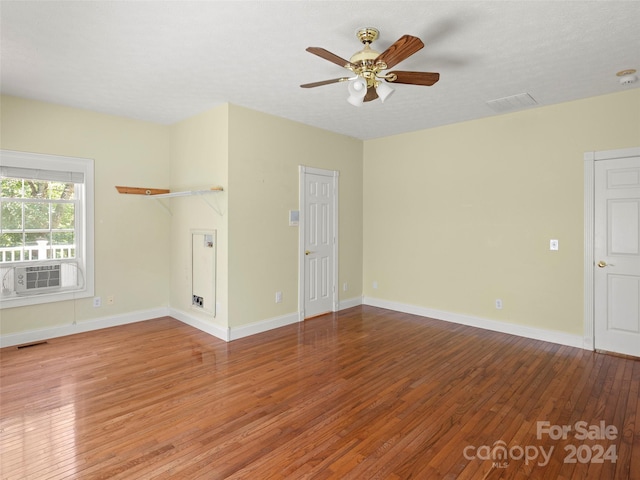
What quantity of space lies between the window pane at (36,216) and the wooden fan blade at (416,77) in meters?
4.32

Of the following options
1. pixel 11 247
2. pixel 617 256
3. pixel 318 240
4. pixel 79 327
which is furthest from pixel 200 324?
pixel 617 256

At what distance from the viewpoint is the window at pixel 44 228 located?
4.08 m

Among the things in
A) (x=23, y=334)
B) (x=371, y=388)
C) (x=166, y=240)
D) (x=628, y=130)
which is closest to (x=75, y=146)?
(x=166, y=240)

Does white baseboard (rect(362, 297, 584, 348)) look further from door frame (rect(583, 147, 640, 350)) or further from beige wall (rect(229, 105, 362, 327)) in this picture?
beige wall (rect(229, 105, 362, 327))

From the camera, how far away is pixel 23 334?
13.6ft

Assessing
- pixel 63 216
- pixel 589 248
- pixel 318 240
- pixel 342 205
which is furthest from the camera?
pixel 342 205

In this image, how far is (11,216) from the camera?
13.5 ft

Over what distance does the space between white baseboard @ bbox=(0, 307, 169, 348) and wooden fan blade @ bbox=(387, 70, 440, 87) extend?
4528mm

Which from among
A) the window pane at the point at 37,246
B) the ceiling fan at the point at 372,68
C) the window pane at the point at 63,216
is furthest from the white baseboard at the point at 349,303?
the window pane at the point at 37,246

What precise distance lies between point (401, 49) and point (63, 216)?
14.6ft

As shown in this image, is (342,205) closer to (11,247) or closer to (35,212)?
(35,212)

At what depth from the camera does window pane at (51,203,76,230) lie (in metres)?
4.43

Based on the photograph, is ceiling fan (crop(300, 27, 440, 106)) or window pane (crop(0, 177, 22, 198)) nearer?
ceiling fan (crop(300, 27, 440, 106))

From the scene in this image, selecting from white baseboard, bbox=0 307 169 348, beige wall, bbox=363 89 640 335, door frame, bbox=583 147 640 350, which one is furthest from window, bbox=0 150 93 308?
door frame, bbox=583 147 640 350
